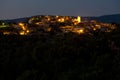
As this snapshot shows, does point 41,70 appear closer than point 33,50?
Yes

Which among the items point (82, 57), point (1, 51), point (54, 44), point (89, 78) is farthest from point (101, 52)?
point (1, 51)

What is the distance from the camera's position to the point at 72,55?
26.3 m

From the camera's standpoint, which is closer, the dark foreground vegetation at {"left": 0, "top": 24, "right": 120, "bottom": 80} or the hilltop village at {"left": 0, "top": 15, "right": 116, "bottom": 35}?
the dark foreground vegetation at {"left": 0, "top": 24, "right": 120, "bottom": 80}

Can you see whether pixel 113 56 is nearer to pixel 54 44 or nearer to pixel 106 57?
pixel 106 57

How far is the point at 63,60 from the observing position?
2494cm

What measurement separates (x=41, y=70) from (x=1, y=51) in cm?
617

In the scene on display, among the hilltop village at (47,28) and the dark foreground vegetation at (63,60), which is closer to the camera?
the dark foreground vegetation at (63,60)

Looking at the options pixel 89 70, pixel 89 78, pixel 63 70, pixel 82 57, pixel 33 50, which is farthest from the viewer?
pixel 33 50

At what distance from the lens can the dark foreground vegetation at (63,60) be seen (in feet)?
70.4

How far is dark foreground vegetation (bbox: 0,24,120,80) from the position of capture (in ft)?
70.4

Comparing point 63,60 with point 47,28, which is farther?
point 47,28

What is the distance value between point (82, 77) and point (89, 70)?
1814 mm

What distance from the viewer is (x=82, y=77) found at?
2005 centimetres

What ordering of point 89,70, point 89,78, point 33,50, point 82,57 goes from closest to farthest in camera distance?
point 89,78, point 89,70, point 82,57, point 33,50
